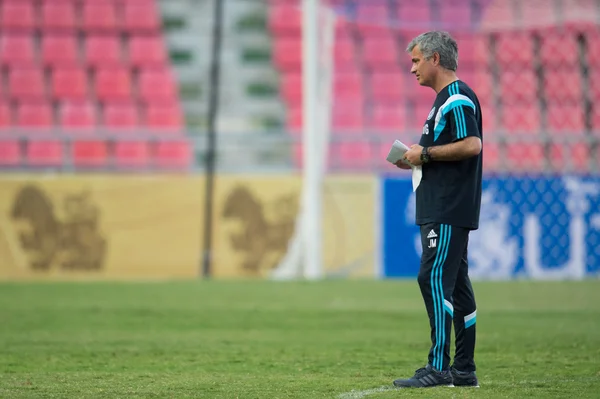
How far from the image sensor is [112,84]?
18500 mm

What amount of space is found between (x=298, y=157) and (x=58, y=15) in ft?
19.5

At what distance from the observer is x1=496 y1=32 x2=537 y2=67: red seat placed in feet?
54.6

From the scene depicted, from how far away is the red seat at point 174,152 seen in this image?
52.9 ft

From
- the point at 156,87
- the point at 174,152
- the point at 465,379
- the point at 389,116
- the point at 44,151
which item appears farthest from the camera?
the point at 156,87

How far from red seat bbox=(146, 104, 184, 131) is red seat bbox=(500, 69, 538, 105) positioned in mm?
5667

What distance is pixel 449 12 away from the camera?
1714 centimetres

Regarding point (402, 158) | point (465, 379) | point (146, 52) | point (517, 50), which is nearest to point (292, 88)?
point (146, 52)

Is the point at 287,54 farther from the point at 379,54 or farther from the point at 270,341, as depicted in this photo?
the point at 270,341

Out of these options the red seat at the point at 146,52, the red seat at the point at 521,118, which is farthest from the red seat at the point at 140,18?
the red seat at the point at 521,118

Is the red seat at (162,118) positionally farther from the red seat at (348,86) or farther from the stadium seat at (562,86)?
the stadium seat at (562,86)

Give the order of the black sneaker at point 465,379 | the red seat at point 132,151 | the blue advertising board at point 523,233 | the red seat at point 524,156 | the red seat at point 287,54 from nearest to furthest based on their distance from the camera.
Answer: the black sneaker at point 465,379 < the blue advertising board at point 523,233 < the red seat at point 524,156 < the red seat at point 132,151 < the red seat at point 287,54

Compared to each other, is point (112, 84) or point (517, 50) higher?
point (517, 50)

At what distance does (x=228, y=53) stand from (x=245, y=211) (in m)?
5.94

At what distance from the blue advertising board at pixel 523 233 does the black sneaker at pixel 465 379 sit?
373 inches
